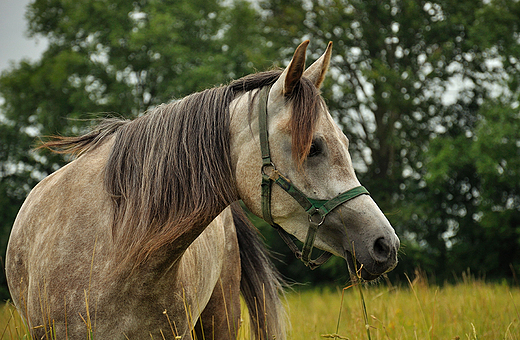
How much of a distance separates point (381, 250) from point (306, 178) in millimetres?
481

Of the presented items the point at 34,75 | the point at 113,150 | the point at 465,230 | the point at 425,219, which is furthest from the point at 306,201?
the point at 34,75

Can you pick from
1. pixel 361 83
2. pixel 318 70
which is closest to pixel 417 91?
pixel 361 83

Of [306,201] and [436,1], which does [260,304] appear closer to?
[306,201]

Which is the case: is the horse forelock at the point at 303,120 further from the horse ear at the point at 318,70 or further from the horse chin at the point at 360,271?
the horse chin at the point at 360,271

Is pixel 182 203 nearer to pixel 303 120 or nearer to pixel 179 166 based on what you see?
pixel 179 166

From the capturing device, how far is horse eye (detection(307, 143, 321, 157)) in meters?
2.06

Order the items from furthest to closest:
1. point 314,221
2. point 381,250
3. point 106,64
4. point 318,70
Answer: point 106,64, point 318,70, point 314,221, point 381,250

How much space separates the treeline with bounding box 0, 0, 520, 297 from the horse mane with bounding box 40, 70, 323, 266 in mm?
12363

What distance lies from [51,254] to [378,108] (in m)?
15.8

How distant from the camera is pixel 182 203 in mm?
2145

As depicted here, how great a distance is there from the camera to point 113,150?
2.39m

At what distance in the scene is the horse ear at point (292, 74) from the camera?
2025 millimetres

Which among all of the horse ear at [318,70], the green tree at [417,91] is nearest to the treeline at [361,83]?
the green tree at [417,91]

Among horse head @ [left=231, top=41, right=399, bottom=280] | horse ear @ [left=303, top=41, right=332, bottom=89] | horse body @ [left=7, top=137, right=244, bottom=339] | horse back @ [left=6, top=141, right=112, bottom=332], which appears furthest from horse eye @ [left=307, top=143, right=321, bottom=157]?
horse back @ [left=6, top=141, right=112, bottom=332]
